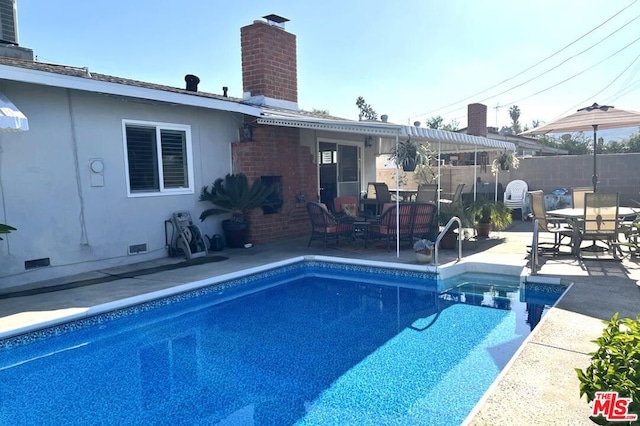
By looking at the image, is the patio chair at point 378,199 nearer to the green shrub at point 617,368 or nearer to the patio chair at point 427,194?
the patio chair at point 427,194

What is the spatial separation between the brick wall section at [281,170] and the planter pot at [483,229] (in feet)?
15.9

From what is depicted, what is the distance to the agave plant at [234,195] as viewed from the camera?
33.5 feet

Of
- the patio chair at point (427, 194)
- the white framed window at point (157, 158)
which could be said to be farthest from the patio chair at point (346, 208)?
the white framed window at point (157, 158)

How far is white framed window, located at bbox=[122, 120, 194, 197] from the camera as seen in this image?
9.03m

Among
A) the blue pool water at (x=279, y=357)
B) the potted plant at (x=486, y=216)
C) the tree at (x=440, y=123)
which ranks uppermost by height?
the tree at (x=440, y=123)

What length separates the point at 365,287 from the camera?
7996mm

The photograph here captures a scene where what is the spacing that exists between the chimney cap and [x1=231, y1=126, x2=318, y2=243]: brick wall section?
3.38 meters

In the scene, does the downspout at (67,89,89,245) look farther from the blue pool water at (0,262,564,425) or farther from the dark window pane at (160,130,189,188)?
the blue pool water at (0,262,564,425)

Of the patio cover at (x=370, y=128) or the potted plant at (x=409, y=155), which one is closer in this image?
the patio cover at (x=370, y=128)

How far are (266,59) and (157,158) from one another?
16.0 feet

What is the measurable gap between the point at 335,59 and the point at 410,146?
17021mm

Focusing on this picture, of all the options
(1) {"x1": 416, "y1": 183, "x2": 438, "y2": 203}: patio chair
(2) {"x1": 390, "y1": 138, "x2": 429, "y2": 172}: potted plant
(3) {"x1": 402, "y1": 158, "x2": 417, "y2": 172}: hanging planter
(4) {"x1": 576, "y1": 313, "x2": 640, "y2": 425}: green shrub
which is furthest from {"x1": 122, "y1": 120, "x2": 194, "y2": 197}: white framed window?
(4) {"x1": 576, "y1": 313, "x2": 640, "y2": 425}: green shrub

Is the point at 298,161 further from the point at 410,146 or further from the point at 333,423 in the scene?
the point at 333,423

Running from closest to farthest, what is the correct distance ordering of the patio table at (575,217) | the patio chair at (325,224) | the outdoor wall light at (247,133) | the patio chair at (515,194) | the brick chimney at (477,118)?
the patio table at (575,217) < the patio chair at (325,224) < the outdoor wall light at (247,133) < the patio chair at (515,194) < the brick chimney at (477,118)
